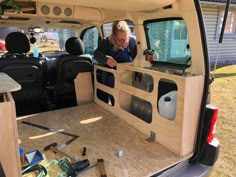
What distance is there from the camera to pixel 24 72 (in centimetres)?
269

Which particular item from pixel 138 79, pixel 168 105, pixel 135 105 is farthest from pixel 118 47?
pixel 168 105

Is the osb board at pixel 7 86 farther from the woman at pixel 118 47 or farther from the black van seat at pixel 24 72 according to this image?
the woman at pixel 118 47

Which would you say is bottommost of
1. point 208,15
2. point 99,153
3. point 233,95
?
point 233,95

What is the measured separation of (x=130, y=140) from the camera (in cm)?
205

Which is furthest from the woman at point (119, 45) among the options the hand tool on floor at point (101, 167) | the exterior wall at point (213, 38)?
the exterior wall at point (213, 38)

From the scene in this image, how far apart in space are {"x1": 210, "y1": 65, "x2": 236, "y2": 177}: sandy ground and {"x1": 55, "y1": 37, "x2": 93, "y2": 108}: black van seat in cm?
202

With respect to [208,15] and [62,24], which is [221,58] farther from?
[62,24]

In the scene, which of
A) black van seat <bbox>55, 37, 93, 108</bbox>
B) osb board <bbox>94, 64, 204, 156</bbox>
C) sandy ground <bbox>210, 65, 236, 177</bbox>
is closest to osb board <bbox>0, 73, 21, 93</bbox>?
osb board <bbox>94, 64, 204, 156</bbox>

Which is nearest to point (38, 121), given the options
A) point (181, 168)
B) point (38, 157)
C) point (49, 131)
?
point (49, 131)

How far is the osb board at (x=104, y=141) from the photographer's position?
1.63 meters

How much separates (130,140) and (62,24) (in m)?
2.63

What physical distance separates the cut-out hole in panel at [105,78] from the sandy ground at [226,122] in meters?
1.53

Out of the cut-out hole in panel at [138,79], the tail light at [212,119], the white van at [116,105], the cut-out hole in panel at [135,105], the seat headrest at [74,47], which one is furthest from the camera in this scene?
the seat headrest at [74,47]

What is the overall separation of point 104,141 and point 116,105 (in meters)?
0.64
